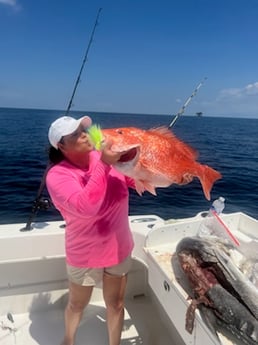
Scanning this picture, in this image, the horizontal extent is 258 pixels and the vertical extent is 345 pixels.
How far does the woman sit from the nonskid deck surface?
0.60 meters

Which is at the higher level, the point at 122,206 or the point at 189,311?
the point at 122,206

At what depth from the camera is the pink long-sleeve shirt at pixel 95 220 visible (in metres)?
1.99

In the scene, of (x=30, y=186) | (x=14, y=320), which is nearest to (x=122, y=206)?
(x=14, y=320)

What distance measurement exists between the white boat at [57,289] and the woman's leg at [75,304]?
486mm

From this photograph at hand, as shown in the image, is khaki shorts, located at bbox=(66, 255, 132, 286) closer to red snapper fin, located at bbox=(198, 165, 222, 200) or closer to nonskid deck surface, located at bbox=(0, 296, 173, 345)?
red snapper fin, located at bbox=(198, 165, 222, 200)

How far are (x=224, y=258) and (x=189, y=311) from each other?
451mm

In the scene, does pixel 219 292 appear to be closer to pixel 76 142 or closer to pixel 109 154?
pixel 109 154

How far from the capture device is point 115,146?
5.79 feet

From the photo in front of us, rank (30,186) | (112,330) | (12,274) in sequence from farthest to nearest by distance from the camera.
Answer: (30,186), (12,274), (112,330)

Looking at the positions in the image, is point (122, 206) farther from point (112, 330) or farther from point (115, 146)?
point (112, 330)

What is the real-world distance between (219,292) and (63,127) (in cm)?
139

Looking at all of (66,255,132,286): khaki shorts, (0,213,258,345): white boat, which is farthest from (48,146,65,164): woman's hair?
(0,213,258,345): white boat

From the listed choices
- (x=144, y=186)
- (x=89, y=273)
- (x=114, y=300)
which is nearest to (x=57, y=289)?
(x=114, y=300)

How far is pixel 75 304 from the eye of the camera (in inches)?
94.0
